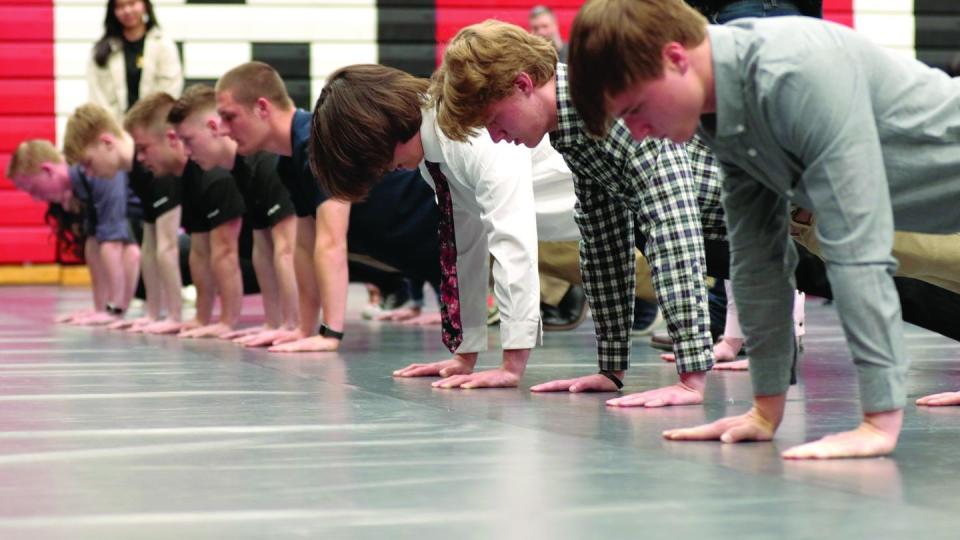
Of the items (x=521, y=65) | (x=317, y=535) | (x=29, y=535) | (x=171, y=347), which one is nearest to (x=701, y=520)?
(x=317, y=535)

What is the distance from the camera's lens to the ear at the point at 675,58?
1.83 metres

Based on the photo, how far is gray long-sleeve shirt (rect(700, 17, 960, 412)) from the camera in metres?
1.81

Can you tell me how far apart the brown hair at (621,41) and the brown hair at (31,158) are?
467 cm

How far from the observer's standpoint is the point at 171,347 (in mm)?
4207

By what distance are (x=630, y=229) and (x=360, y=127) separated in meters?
0.59

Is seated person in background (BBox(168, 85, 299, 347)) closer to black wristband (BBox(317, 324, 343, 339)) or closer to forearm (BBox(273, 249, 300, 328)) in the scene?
forearm (BBox(273, 249, 300, 328))

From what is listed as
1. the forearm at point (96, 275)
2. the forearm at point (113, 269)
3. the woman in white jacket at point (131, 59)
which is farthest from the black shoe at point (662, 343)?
the woman in white jacket at point (131, 59)

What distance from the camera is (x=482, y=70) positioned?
2.54 m

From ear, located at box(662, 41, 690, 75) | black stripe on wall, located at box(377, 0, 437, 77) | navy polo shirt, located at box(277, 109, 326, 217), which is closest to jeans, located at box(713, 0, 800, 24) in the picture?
navy polo shirt, located at box(277, 109, 326, 217)

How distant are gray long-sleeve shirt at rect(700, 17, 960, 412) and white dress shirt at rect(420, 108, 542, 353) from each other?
2.99 feet

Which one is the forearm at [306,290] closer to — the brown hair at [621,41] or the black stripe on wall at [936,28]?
the brown hair at [621,41]

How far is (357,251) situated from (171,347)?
2.27ft

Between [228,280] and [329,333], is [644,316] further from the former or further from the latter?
[228,280]

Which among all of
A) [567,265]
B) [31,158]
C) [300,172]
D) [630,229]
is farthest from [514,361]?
[31,158]
